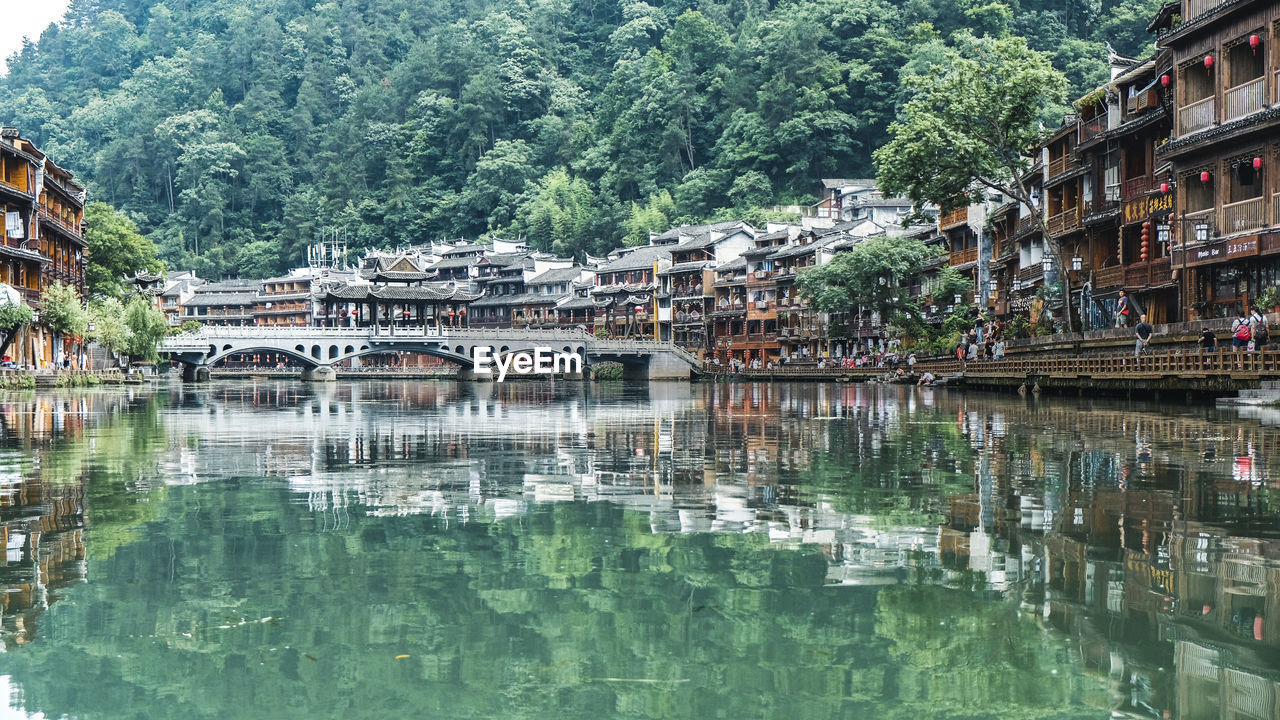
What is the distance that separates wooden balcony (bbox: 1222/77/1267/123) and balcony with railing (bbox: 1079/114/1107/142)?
15418mm

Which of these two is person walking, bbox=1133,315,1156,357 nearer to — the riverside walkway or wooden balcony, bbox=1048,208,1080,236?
the riverside walkway

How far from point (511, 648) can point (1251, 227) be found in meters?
35.7

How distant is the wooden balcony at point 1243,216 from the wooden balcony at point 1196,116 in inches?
107

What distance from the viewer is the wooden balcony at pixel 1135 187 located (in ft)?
164

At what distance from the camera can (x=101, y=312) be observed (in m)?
79.6

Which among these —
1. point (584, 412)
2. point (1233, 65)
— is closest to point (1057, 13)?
point (1233, 65)

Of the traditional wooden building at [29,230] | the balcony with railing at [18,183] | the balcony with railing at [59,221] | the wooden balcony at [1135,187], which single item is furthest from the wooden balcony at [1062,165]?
the balcony with railing at [59,221]

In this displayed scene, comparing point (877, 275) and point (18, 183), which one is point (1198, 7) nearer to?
point (877, 275)

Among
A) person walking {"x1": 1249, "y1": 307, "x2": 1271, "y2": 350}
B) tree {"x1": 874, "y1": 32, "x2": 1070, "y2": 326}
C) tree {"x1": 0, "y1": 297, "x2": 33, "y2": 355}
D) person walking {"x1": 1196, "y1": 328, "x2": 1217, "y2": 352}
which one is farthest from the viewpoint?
tree {"x1": 0, "y1": 297, "x2": 33, "y2": 355}

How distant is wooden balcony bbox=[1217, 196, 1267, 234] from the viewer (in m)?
37.2

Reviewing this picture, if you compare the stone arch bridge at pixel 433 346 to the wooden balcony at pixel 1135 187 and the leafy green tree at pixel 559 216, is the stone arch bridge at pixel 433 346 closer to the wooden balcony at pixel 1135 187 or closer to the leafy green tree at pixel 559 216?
the leafy green tree at pixel 559 216

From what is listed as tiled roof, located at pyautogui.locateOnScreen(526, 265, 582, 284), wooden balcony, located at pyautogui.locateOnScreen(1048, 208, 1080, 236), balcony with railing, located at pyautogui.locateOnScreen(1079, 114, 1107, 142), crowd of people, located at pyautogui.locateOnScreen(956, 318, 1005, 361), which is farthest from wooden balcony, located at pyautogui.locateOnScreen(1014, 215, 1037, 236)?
tiled roof, located at pyautogui.locateOnScreen(526, 265, 582, 284)

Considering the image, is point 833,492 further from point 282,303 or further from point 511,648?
point 282,303

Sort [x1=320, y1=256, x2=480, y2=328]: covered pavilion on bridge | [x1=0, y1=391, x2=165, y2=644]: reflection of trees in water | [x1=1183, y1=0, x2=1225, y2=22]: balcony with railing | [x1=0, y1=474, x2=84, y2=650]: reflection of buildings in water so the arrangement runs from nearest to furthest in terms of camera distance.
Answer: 1. [x1=0, y1=474, x2=84, y2=650]: reflection of buildings in water
2. [x1=0, y1=391, x2=165, y2=644]: reflection of trees in water
3. [x1=1183, y1=0, x2=1225, y2=22]: balcony with railing
4. [x1=320, y1=256, x2=480, y2=328]: covered pavilion on bridge
